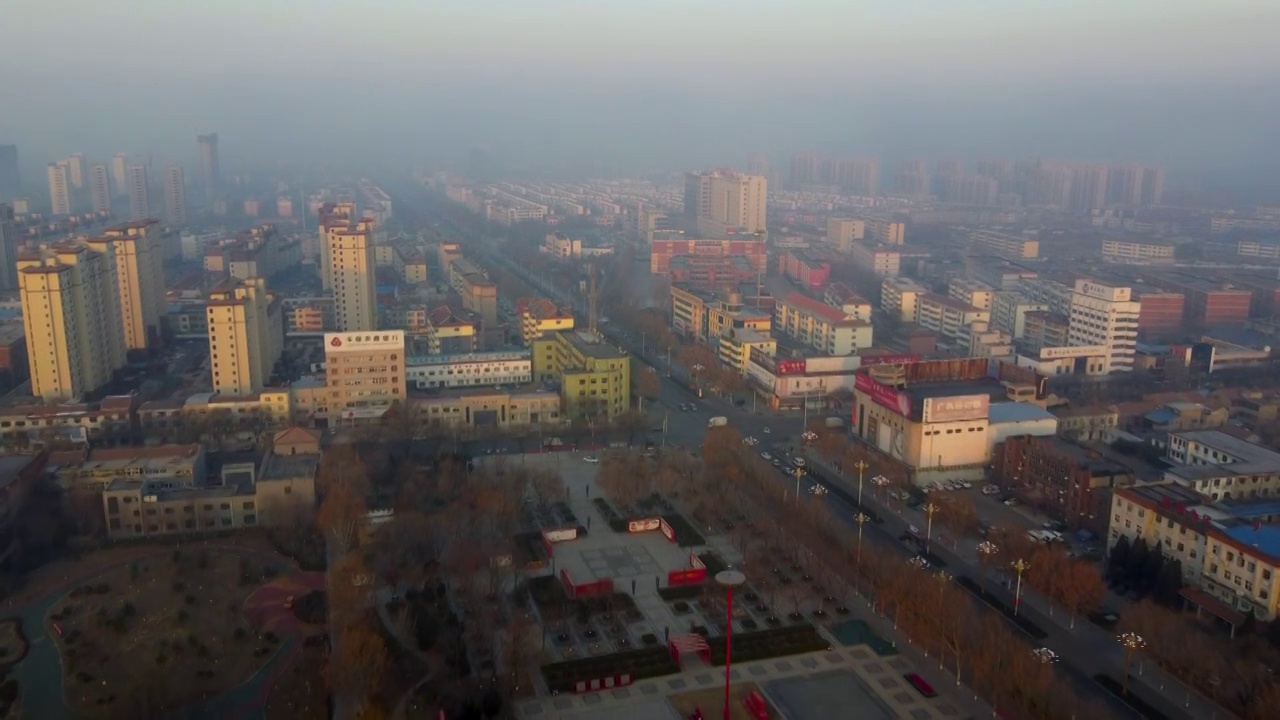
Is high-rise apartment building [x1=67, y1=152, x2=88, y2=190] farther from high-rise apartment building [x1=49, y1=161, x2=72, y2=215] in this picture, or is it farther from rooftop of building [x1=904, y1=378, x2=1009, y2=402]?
rooftop of building [x1=904, y1=378, x2=1009, y2=402]

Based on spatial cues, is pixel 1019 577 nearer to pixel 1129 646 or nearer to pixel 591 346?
pixel 1129 646

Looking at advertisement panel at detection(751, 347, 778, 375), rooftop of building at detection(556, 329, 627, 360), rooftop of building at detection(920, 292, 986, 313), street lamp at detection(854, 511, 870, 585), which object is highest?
rooftop of building at detection(556, 329, 627, 360)

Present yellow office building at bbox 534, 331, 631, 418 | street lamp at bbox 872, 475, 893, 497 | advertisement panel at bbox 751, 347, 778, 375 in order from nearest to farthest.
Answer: street lamp at bbox 872, 475, 893, 497 → yellow office building at bbox 534, 331, 631, 418 → advertisement panel at bbox 751, 347, 778, 375

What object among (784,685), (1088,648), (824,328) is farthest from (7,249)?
(1088,648)

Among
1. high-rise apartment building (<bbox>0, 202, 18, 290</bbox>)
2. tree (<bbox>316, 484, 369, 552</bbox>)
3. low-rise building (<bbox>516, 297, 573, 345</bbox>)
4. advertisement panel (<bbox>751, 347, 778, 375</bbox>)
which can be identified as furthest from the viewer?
high-rise apartment building (<bbox>0, 202, 18, 290</bbox>)

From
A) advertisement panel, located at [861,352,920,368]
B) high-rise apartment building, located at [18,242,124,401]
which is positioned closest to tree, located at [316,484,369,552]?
high-rise apartment building, located at [18,242,124,401]

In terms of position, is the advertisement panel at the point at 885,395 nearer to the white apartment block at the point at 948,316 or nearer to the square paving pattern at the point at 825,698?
the square paving pattern at the point at 825,698
